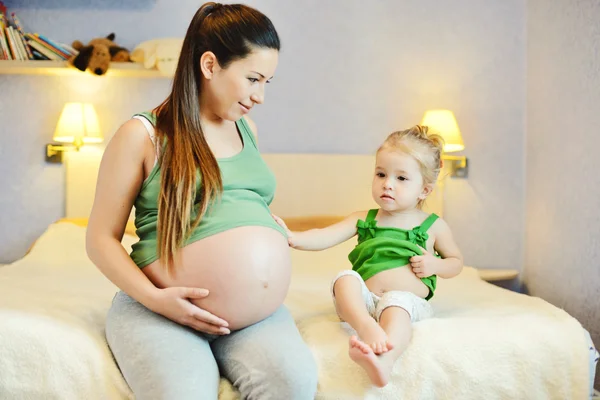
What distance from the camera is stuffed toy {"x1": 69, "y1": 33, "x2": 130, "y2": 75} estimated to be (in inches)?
99.2

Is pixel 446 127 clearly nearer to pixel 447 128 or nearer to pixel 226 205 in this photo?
pixel 447 128

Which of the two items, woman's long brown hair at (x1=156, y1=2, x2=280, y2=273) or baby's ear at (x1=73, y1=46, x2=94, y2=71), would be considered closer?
woman's long brown hair at (x1=156, y1=2, x2=280, y2=273)

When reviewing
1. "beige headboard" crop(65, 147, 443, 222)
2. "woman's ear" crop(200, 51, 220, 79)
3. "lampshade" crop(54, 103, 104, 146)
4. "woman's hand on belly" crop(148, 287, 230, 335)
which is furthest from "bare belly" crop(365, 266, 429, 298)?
"lampshade" crop(54, 103, 104, 146)

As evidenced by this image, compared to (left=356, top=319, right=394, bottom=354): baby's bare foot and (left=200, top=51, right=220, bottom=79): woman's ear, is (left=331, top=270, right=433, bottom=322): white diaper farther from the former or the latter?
(left=200, top=51, right=220, bottom=79): woman's ear

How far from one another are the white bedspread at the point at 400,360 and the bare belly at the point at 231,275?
139mm

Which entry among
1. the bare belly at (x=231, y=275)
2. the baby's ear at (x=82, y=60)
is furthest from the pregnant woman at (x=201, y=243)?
the baby's ear at (x=82, y=60)

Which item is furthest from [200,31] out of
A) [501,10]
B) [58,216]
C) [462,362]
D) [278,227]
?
[501,10]

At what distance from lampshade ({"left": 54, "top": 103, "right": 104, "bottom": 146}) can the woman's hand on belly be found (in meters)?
1.69

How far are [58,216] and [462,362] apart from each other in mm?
2079

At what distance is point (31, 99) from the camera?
8.78 feet

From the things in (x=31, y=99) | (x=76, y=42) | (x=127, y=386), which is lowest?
(x=127, y=386)

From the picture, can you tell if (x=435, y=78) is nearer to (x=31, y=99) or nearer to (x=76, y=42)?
(x=76, y=42)

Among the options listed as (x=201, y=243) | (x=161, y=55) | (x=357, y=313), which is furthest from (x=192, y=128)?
(x=161, y=55)

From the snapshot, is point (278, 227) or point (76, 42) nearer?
point (278, 227)
